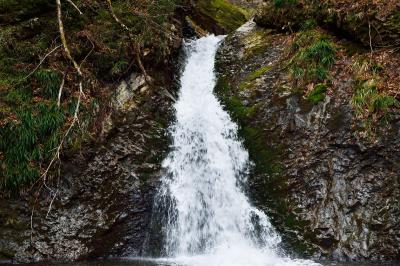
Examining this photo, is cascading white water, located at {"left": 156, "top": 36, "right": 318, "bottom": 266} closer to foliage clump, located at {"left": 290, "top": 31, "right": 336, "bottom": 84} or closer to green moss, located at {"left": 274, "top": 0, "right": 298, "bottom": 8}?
foliage clump, located at {"left": 290, "top": 31, "right": 336, "bottom": 84}

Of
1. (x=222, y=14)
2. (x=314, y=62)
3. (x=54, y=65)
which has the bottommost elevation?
(x=54, y=65)

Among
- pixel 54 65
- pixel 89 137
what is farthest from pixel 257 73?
pixel 54 65

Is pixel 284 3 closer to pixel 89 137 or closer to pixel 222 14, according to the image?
pixel 222 14

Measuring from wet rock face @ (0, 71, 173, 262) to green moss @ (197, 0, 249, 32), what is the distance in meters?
9.77

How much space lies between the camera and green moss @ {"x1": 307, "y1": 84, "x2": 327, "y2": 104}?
938cm

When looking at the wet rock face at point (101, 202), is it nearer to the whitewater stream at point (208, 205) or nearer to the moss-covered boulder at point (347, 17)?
the whitewater stream at point (208, 205)

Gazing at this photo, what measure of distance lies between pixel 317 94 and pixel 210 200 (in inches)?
146

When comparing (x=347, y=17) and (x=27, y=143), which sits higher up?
(x=347, y=17)

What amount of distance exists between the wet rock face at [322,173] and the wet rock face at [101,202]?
256 centimetres

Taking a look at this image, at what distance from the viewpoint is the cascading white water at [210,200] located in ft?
26.4

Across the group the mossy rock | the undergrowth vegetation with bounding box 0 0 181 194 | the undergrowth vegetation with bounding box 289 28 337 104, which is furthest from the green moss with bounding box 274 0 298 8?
the mossy rock

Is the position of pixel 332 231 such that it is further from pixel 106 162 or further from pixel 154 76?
pixel 154 76

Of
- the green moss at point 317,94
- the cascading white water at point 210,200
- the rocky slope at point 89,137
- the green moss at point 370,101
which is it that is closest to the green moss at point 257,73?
the cascading white water at point 210,200

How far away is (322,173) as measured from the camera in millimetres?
8477
